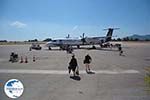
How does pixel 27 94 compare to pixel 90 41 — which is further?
pixel 90 41

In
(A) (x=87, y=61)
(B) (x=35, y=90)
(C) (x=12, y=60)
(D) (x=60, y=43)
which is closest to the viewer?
(B) (x=35, y=90)

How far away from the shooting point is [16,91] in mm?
6414

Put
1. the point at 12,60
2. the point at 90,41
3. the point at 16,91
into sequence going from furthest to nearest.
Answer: the point at 90,41, the point at 12,60, the point at 16,91

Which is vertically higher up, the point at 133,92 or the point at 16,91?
the point at 16,91

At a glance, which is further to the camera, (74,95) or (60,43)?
(60,43)

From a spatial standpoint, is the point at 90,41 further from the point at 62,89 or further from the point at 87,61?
the point at 62,89

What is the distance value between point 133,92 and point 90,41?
2003 inches

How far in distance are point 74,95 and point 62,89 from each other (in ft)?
3.73

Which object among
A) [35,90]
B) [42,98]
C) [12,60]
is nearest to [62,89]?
[35,90]

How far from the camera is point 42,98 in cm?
766

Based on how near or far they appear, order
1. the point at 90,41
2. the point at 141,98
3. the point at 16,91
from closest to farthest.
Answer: the point at 16,91 < the point at 141,98 < the point at 90,41

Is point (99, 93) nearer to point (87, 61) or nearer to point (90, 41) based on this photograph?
point (87, 61)

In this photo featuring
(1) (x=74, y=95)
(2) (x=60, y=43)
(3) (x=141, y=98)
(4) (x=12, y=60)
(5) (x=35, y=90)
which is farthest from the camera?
(2) (x=60, y=43)

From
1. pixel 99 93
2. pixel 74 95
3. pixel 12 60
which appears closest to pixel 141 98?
pixel 99 93
